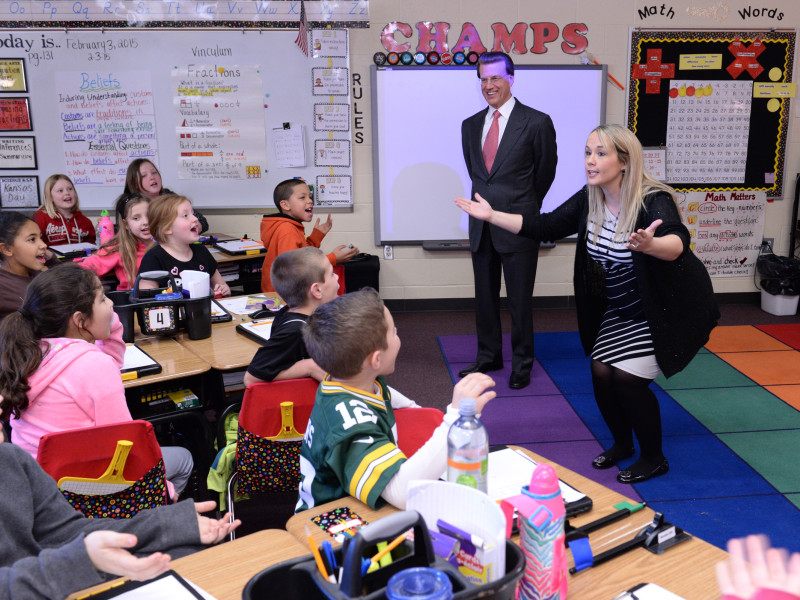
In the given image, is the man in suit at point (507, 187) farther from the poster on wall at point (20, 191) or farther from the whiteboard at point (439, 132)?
the poster on wall at point (20, 191)

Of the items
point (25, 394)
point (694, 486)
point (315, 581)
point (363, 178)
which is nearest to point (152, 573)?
point (315, 581)

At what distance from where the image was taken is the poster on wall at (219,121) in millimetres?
5129

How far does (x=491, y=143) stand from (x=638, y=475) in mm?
2099

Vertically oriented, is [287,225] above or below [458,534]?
above

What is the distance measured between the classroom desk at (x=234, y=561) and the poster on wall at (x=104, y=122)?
449 centimetres

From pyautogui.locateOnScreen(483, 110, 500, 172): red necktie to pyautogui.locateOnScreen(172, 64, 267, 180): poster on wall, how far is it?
193 cm

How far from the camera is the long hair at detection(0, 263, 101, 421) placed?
5.96 feet

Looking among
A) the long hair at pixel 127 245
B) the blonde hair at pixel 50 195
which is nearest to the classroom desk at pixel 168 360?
the long hair at pixel 127 245

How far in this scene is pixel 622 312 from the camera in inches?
107

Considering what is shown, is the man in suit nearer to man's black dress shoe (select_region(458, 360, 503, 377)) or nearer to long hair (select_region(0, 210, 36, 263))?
man's black dress shoe (select_region(458, 360, 503, 377))

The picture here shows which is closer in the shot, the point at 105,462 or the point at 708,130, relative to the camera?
the point at 105,462

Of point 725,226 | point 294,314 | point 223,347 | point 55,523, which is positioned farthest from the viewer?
point 725,226

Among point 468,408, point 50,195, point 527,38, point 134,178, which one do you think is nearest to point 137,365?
point 468,408

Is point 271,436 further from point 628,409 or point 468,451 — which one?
point 628,409
